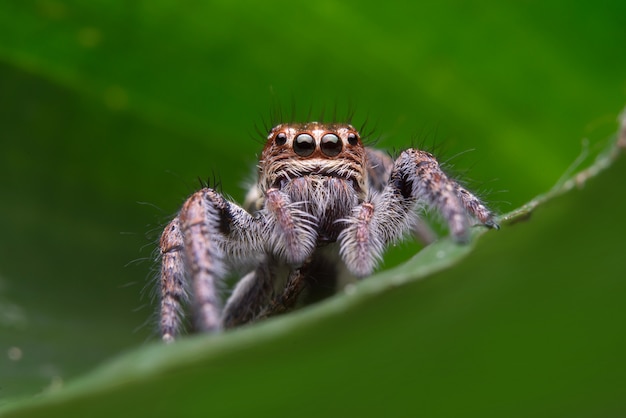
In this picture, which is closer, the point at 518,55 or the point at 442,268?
the point at 442,268

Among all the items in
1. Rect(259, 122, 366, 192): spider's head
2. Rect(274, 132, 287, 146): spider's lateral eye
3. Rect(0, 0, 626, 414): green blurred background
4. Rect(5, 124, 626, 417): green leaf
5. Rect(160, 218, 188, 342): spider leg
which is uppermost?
Rect(0, 0, 626, 414): green blurred background

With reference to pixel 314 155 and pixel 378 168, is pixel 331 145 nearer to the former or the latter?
pixel 314 155

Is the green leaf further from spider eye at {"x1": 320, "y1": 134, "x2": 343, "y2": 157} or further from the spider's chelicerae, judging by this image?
spider eye at {"x1": 320, "y1": 134, "x2": 343, "y2": 157}

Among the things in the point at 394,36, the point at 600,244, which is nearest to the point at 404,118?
the point at 394,36

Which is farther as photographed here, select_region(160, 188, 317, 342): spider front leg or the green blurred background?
the green blurred background

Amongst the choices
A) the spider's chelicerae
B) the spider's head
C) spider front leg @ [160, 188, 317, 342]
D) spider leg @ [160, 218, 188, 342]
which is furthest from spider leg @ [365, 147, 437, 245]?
spider leg @ [160, 218, 188, 342]

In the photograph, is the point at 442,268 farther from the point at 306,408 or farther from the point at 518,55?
the point at 518,55
